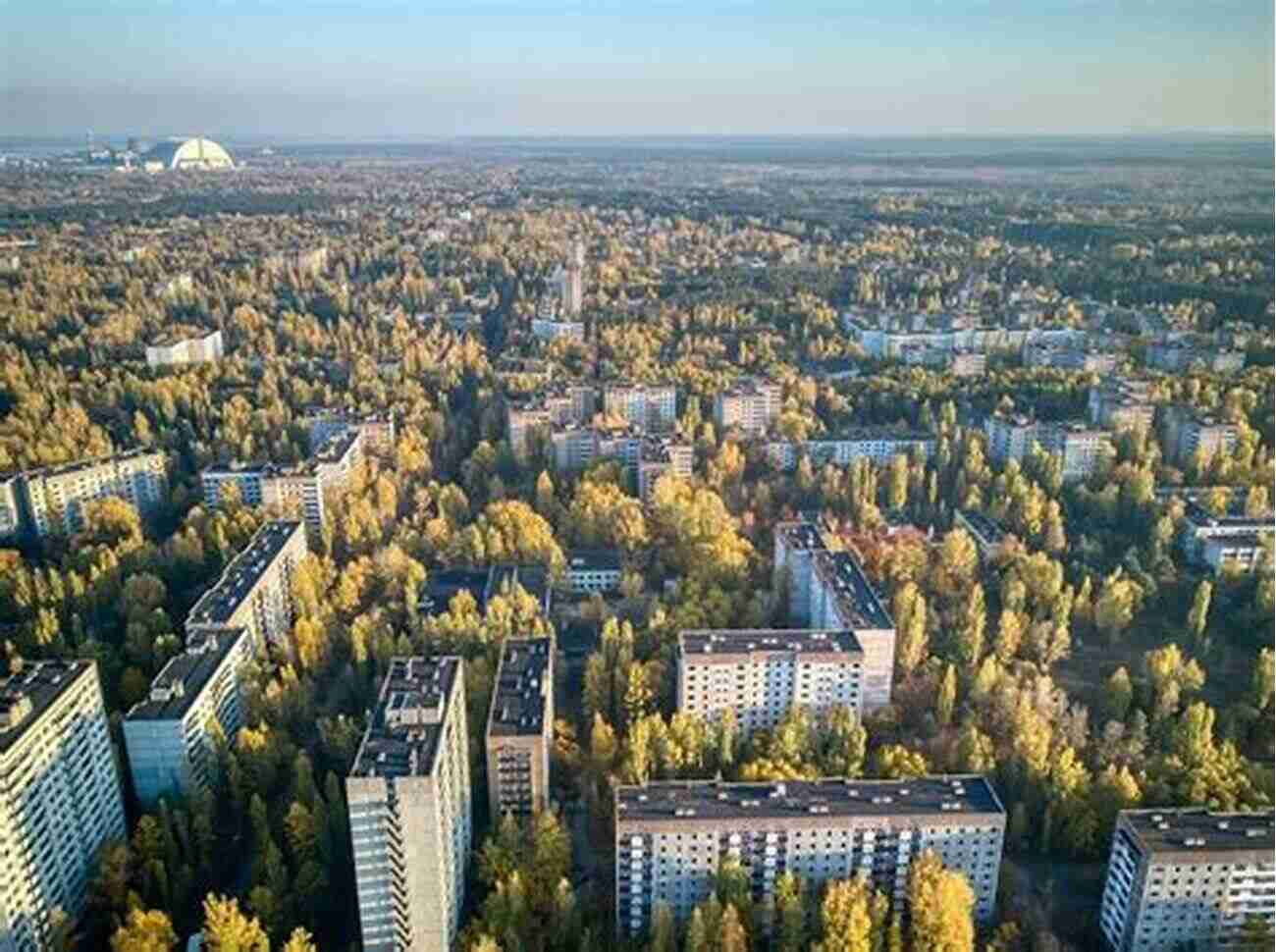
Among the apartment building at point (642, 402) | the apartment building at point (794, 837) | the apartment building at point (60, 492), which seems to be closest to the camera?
the apartment building at point (794, 837)

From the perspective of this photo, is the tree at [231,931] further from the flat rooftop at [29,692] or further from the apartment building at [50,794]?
the flat rooftop at [29,692]

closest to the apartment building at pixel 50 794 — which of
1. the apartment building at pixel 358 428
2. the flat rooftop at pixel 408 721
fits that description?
the flat rooftop at pixel 408 721

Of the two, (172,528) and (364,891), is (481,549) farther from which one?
(364,891)

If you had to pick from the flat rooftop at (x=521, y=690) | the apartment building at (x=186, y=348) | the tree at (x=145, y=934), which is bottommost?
the tree at (x=145, y=934)

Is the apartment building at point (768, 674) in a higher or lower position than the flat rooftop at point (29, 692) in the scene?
lower

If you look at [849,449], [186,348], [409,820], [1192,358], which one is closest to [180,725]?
[409,820]

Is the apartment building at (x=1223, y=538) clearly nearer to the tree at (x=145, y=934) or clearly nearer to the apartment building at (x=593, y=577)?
the apartment building at (x=593, y=577)

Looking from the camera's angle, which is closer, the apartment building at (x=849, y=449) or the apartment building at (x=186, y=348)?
the apartment building at (x=849, y=449)

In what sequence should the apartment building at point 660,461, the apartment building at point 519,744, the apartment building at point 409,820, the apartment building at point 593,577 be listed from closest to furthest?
1. the apartment building at point 409,820
2. the apartment building at point 519,744
3. the apartment building at point 593,577
4. the apartment building at point 660,461
